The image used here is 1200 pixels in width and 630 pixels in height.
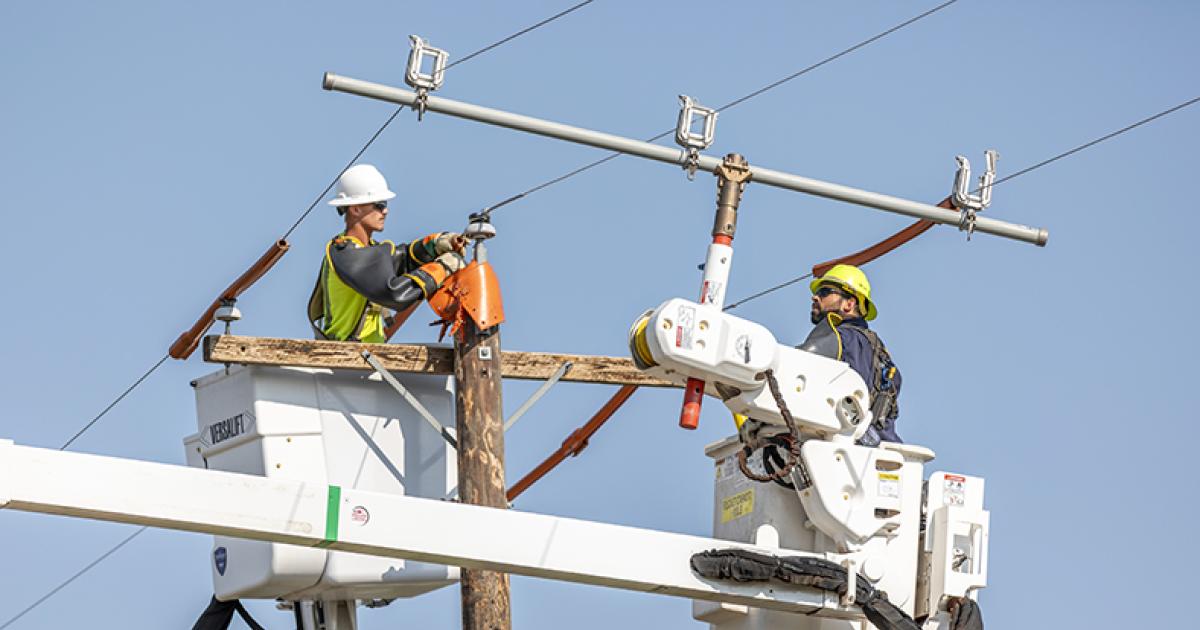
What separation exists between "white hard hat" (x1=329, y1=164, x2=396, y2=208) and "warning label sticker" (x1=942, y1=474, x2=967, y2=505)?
9.82 feet

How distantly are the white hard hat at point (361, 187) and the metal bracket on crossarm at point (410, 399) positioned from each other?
85 cm

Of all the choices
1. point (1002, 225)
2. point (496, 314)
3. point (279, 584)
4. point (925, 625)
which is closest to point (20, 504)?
point (279, 584)

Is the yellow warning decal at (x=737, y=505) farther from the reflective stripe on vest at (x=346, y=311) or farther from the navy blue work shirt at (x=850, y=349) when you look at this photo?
the reflective stripe on vest at (x=346, y=311)

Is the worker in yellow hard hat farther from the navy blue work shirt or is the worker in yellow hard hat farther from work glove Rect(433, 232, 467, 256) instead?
work glove Rect(433, 232, 467, 256)

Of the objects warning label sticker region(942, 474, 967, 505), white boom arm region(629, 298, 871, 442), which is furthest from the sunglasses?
warning label sticker region(942, 474, 967, 505)

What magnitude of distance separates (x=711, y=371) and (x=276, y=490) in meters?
1.82

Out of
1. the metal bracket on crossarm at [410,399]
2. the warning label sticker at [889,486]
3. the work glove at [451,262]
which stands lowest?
the warning label sticker at [889,486]

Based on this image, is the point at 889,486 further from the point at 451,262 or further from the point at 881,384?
the point at 451,262

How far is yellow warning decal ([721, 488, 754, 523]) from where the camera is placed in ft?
31.2

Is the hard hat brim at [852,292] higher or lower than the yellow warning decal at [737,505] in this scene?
higher

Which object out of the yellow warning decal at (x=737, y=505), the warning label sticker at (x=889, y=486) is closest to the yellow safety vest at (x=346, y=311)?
the yellow warning decal at (x=737, y=505)

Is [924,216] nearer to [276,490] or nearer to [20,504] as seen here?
[276,490]

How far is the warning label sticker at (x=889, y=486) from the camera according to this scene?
9.27m

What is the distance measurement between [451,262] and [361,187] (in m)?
0.64
